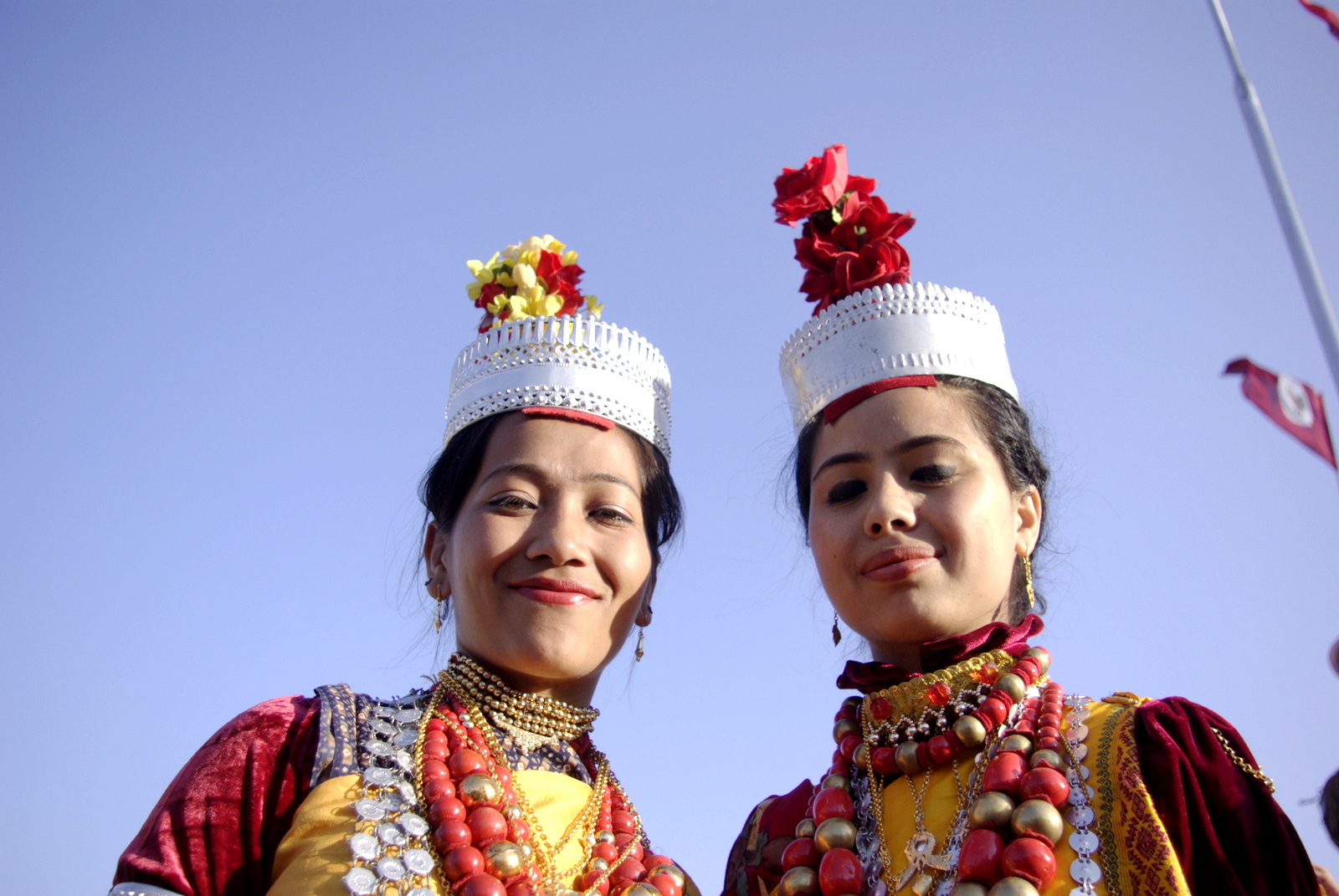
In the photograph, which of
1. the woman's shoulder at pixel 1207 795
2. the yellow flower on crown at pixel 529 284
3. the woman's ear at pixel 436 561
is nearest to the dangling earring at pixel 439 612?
the woman's ear at pixel 436 561

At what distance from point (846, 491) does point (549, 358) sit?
117cm

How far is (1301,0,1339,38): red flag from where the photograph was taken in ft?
5.61

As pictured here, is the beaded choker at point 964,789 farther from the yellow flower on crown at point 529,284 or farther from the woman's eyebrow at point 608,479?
the yellow flower on crown at point 529,284

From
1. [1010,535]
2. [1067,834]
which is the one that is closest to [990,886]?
[1067,834]

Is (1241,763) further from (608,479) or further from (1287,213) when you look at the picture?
(608,479)

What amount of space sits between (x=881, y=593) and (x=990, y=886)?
81cm

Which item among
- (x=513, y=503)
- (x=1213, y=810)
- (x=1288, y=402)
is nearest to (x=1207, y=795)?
(x=1213, y=810)

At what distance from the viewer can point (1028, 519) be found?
3.44 metres

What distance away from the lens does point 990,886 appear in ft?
8.41

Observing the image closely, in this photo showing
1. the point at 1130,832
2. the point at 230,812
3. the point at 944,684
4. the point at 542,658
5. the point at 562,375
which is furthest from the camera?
the point at 562,375

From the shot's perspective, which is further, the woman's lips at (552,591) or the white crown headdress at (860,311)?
the white crown headdress at (860,311)

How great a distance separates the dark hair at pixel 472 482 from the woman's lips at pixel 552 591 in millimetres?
454

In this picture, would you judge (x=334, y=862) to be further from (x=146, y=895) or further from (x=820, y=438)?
(x=820, y=438)

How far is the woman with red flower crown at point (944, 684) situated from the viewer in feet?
8.20
